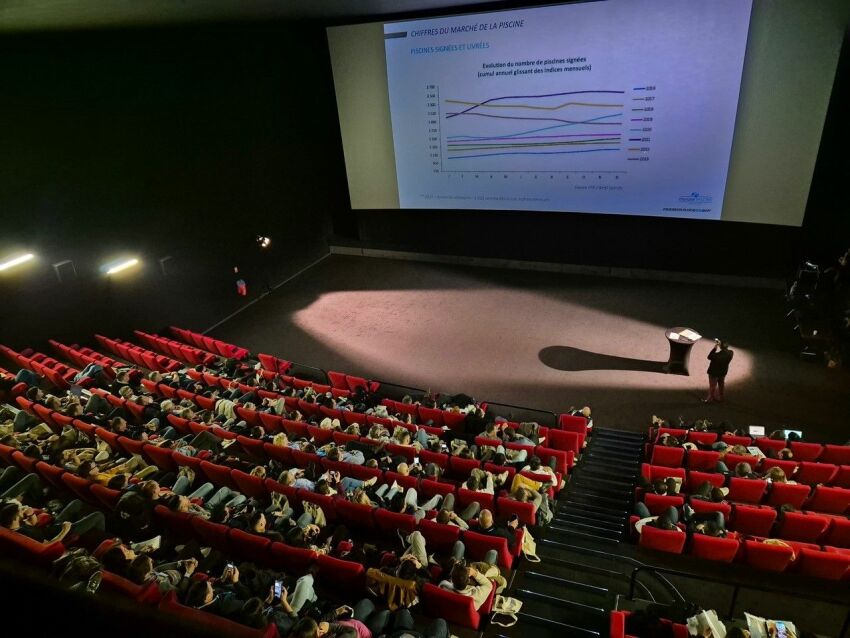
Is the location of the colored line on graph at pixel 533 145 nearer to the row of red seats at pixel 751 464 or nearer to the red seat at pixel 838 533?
the row of red seats at pixel 751 464

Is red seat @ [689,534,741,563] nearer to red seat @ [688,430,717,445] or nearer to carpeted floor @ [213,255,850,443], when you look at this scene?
red seat @ [688,430,717,445]

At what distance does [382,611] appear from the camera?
4.11 m

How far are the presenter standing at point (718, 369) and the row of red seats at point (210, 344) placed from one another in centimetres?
738

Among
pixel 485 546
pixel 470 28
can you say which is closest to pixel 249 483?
pixel 485 546

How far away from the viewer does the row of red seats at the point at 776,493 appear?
5.68 metres

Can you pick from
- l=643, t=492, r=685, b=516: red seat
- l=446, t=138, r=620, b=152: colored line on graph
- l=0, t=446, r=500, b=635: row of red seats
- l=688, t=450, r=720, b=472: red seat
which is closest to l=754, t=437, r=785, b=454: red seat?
l=688, t=450, r=720, b=472: red seat

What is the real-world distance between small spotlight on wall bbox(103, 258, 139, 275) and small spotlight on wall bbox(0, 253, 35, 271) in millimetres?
1278

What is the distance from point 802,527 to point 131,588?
564 centimetres

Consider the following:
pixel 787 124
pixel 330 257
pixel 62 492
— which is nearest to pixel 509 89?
pixel 787 124

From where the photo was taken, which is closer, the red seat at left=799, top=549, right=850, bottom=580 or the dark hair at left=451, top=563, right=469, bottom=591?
the dark hair at left=451, top=563, right=469, bottom=591

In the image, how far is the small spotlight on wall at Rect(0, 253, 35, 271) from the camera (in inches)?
338

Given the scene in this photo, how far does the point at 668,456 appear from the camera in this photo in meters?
6.61

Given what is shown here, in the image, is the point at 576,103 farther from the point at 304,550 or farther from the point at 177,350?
the point at 304,550

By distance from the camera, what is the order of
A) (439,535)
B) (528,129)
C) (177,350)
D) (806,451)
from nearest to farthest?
(439,535), (806,451), (177,350), (528,129)
